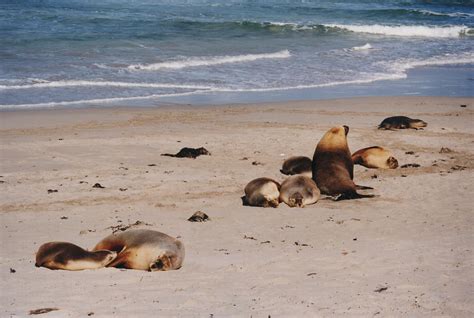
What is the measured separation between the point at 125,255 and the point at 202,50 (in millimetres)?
17783

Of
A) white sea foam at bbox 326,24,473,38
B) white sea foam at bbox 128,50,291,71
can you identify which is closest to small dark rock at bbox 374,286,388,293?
white sea foam at bbox 128,50,291,71

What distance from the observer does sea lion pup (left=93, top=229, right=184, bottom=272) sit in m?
6.40

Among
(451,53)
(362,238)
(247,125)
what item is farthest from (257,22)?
(362,238)

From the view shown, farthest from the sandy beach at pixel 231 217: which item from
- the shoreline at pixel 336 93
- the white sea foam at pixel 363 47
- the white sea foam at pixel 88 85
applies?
the white sea foam at pixel 363 47

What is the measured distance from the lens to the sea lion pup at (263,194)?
846 centimetres

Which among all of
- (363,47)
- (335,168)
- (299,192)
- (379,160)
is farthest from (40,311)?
(363,47)

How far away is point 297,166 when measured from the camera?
9.85 meters

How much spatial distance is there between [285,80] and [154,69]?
3.45 meters

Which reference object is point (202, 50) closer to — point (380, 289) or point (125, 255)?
point (125, 255)

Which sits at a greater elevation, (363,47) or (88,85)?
(88,85)

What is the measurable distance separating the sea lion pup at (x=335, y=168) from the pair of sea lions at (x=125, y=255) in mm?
2856

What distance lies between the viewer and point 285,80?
736 inches

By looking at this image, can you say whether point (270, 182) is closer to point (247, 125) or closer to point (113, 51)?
point (247, 125)

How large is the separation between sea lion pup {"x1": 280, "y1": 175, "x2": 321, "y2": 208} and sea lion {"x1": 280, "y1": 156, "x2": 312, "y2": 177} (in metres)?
0.97
